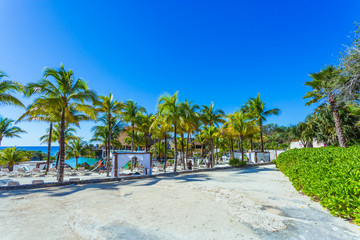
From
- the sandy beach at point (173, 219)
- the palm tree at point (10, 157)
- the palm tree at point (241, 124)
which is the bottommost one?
the sandy beach at point (173, 219)

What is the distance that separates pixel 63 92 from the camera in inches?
489

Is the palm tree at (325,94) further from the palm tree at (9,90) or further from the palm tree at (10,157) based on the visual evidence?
the palm tree at (10,157)

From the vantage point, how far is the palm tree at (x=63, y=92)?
11.6 meters

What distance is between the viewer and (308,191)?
6.35m

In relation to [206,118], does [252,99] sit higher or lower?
higher

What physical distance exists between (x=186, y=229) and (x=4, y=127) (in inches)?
1128

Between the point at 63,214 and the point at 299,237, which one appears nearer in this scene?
the point at 299,237

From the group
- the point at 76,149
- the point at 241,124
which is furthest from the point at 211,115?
the point at 76,149

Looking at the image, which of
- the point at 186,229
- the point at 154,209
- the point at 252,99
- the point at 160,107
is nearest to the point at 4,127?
the point at 160,107

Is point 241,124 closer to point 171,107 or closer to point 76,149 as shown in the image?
point 171,107

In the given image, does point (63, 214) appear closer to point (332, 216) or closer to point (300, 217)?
point (300, 217)

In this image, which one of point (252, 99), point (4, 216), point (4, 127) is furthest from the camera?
point (252, 99)

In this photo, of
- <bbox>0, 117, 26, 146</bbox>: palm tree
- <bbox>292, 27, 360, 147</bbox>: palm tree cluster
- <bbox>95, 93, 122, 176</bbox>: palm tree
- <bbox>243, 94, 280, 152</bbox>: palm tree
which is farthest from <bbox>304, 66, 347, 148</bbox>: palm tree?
<bbox>0, 117, 26, 146</bbox>: palm tree

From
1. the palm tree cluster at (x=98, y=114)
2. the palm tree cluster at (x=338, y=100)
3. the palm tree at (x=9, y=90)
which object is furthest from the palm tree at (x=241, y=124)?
the palm tree at (x=9, y=90)
